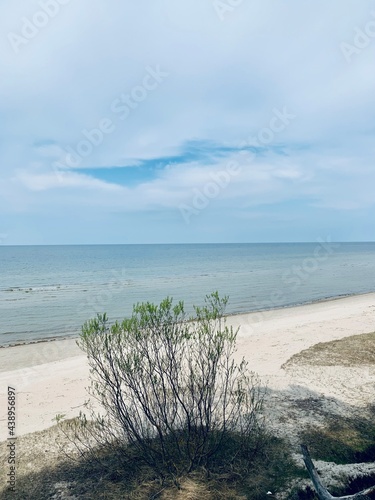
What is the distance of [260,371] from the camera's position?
11734mm

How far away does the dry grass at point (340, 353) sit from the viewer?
468 inches

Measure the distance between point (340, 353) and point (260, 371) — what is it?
2894mm

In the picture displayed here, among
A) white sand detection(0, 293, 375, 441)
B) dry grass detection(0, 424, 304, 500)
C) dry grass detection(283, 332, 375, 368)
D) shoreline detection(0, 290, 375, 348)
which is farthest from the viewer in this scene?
shoreline detection(0, 290, 375, 348)

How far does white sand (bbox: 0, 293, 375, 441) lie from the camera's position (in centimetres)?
951

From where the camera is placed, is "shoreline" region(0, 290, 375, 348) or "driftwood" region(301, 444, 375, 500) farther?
"shoreline" region(0, 290, 375, 348)

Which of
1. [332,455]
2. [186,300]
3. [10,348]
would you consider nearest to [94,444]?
[332,455]

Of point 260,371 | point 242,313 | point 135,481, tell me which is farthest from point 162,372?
point 242,313

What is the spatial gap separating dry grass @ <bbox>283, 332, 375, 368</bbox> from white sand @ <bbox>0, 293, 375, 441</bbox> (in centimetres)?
50

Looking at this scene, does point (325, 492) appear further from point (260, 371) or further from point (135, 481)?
point (260, 371)

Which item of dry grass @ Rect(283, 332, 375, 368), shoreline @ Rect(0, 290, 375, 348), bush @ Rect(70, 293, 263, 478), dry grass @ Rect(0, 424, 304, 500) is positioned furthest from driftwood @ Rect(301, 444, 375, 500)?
shoreline @ Rect(0, 290, 375, 348)

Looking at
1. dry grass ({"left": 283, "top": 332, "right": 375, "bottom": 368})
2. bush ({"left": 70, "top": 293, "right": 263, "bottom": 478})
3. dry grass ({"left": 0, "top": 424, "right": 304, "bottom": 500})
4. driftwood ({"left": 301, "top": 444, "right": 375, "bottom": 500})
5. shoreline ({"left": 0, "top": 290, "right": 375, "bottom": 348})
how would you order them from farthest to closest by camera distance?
shoreline ({"left": 0, "top": 290, "right": 375, "bottom": 348}), dry grass ({"left": 283, "top": 332, "right": 375, "bottom": 368}), bush ({"left": 70, "top": 293, "right": 263, "bottom": 478}), dry grass ({"left": 0, "top": 424, "right": 304, "bottom": 500}), driftwood ({"left": 301, "top": 444, "right": 375, "bottom": 500})

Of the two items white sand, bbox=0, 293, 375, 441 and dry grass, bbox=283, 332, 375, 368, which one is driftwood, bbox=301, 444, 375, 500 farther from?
dry grass, bbox=283, 332, 375, 368

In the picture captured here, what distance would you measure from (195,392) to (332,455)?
105 inches

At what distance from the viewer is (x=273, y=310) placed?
2733cm
